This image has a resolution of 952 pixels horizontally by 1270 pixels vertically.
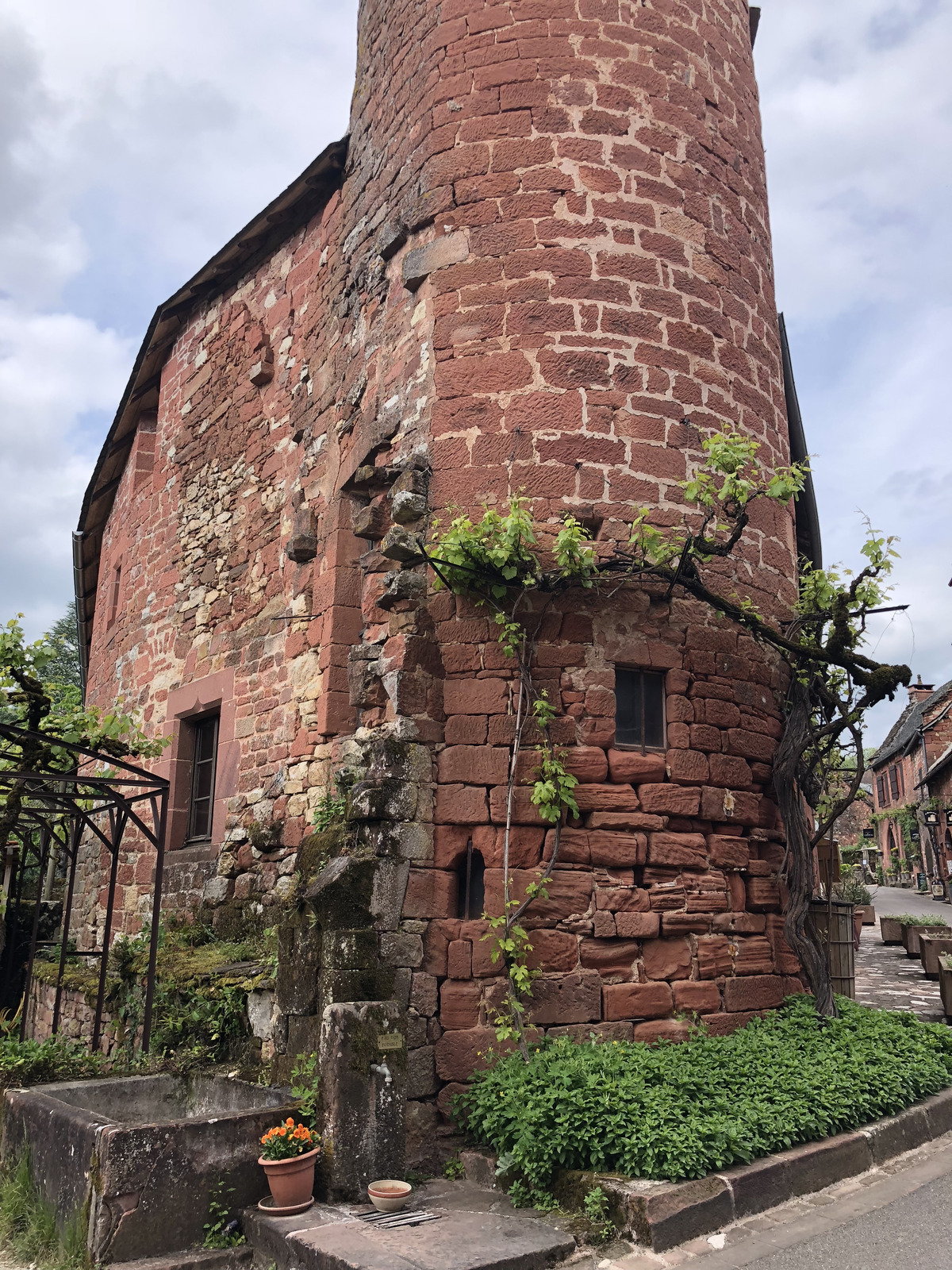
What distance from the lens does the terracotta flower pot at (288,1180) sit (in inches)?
175

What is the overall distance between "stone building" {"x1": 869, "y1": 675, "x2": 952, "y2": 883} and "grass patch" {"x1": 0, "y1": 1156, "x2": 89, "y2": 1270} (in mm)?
24845

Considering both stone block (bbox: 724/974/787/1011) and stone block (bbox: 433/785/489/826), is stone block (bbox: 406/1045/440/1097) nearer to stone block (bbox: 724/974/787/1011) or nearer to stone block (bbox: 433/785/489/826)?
stone block (bbox: 433/785/489/826)

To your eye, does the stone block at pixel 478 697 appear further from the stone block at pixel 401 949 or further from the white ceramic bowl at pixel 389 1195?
the white ceramic bowl at pixel 389 1195

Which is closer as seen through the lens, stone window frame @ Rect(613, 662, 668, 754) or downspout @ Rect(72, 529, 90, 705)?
stone window frame @ Rect(613, 662, 668, 754)

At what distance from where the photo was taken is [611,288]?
6523 mm


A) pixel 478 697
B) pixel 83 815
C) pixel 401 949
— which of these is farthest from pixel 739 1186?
pixel 83 815

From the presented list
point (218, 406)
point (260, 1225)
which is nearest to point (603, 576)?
point (260, 1225)

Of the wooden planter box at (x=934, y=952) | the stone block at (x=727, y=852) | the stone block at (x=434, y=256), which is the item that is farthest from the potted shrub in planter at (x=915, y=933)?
the stone block at (x=434, y=256)

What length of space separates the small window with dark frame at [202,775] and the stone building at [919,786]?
68.7ft

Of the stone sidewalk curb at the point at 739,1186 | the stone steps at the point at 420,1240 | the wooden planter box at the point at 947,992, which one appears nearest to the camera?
the stone steps at the point at 420,1240

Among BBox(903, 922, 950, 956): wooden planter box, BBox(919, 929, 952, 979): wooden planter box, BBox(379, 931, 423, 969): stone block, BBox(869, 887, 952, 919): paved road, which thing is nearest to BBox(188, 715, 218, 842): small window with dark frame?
BBox(379, 931, 423, 969): stone block

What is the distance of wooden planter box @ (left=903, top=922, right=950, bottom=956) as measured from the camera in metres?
12.5

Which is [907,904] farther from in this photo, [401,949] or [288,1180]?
[288,1180]

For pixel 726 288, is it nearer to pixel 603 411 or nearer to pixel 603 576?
pixel 603 411
